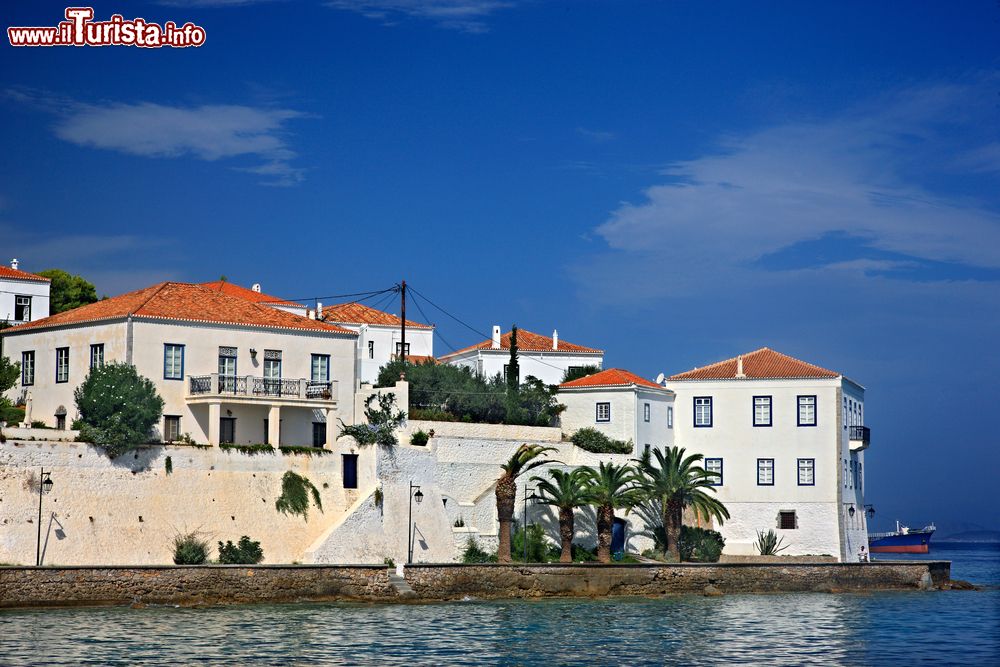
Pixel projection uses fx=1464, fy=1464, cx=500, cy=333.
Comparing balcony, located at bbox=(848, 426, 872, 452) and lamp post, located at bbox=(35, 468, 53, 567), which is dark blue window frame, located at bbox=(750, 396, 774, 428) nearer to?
balcony, located at bbox=(848, 426, 872, 452)

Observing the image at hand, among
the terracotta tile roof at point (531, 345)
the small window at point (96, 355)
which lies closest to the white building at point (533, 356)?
the terracotta tile roof at point (531, 345)

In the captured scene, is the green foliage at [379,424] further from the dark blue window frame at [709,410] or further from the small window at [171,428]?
the dark blue window frame at [709,410]

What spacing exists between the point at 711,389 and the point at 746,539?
6.92 metres

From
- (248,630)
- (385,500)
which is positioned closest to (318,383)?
(385,500)

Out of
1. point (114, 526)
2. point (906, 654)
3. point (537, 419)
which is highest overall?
point (537, 419)

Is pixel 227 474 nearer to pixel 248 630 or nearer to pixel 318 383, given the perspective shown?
pixel 318 383

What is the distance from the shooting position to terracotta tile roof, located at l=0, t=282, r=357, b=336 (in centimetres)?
5259

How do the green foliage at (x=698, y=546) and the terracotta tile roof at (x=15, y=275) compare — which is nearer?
the green foliage at (x=698, y=546)

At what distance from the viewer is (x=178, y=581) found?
45500 mm

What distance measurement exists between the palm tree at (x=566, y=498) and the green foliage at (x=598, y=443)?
5.52 metres

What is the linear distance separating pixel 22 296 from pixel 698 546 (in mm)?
35352

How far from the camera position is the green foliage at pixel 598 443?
203 ft

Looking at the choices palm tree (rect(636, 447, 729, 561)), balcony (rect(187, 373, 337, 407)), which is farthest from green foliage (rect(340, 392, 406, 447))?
palm tree (rect(636, 447, 729, 561))

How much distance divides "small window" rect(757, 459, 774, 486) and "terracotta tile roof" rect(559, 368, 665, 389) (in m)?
5.67
